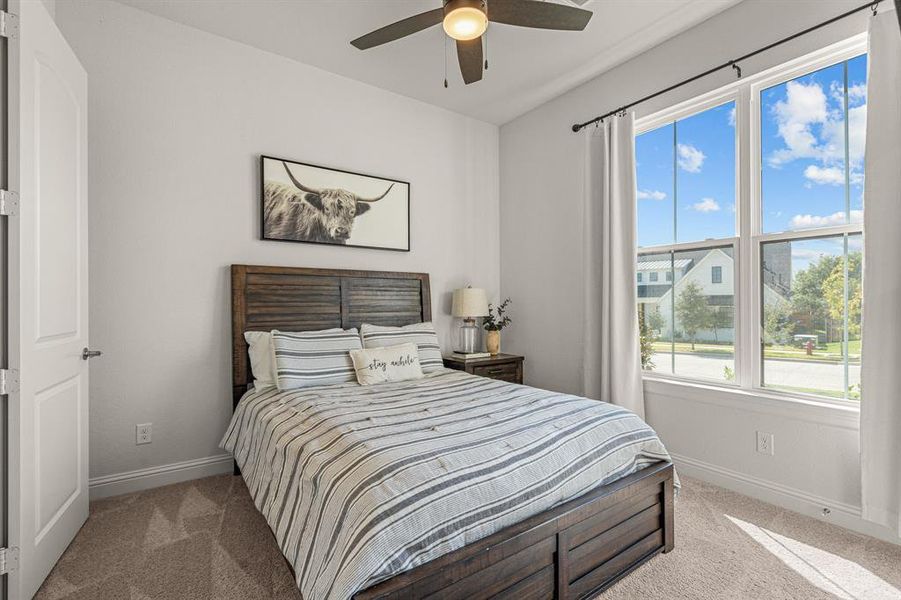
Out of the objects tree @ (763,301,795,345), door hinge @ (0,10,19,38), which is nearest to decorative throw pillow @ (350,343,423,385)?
door hinge @ (0,10,19,38)

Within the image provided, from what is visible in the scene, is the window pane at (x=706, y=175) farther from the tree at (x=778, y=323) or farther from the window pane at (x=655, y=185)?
the tree at (x=778, y=323)

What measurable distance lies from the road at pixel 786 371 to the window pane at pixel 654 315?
0.32ft

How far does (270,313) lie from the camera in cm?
304

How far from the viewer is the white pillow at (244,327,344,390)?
2781mm

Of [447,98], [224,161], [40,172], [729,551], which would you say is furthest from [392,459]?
[447,98]

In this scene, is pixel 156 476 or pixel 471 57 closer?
pixel 471 57

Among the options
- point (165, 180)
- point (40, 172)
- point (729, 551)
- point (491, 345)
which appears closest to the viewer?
point (40, 172)

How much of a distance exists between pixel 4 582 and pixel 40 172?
1582mm

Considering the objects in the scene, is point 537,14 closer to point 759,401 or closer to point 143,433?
point 759,401

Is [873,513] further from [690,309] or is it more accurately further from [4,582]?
[4,582]

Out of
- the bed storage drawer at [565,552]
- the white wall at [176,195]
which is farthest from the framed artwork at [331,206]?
the bed storage drawer at [565,552]

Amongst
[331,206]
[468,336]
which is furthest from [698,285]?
[331,206]

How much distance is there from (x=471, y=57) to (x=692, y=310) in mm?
2182

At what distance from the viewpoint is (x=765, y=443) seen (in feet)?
8.32
